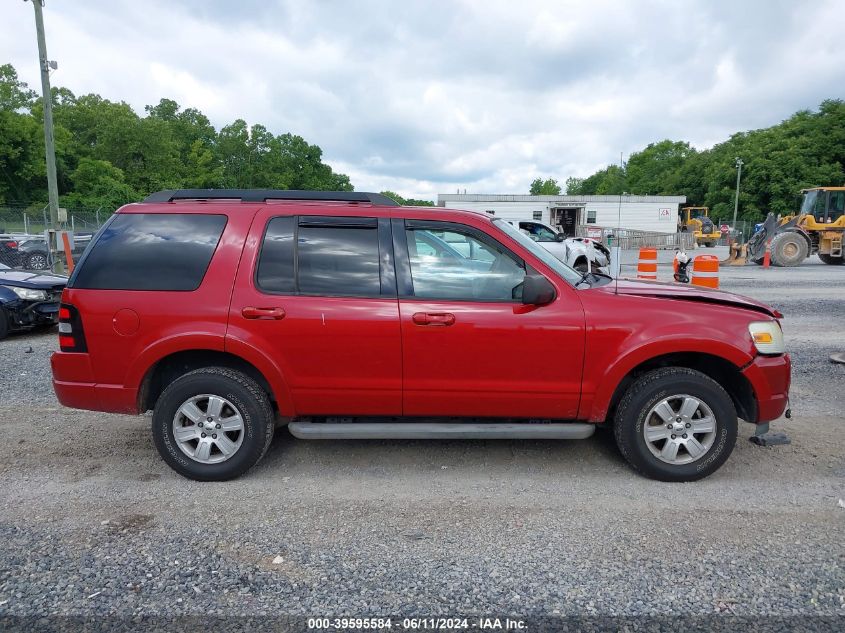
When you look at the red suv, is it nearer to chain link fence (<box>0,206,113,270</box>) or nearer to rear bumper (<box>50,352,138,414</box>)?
rear bumper (<box>50,352,138,414</box>)

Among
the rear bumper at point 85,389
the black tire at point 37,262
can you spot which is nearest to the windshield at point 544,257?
the rear bumper at point 85,389

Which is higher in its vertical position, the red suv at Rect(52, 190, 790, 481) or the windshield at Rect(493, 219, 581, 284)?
the windshield at Rect(493, 219, 581, 284)

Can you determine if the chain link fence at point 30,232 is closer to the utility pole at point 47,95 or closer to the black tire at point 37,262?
the black tire at point 37,262

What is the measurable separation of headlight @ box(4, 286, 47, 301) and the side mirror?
818 centimetres

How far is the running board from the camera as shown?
12.5 feet

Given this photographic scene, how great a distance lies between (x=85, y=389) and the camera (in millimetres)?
3893

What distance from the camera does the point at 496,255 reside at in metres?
3.85

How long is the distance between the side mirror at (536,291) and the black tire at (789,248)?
2156cm

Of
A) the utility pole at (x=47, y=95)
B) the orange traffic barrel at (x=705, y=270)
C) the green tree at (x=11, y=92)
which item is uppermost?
the green tree at (x=11, y=92)

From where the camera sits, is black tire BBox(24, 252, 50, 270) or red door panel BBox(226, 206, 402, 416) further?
black tire BBox(24, 252, 50, 270)

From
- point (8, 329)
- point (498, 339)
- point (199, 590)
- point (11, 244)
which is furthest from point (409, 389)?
point (11, 244)

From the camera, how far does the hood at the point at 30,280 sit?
882 centimetres

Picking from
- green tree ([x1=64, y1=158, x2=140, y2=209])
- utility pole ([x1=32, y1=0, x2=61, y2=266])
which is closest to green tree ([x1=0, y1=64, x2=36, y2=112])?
green tree ([x1=64, y1=158, x2=140, y2=209])

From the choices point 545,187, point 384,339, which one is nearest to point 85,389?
point 384,339
